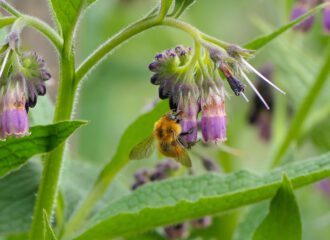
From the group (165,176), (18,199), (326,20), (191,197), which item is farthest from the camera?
(326,20)

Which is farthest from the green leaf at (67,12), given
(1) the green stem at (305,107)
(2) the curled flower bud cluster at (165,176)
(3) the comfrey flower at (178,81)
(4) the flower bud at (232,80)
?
(1) the green stem at (305,107)

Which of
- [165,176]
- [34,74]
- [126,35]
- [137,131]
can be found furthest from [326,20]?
[34,74]

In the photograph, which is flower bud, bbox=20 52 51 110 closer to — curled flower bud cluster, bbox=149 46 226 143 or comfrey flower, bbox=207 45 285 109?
curled flower bud cluster, bbox=149 46 226 143

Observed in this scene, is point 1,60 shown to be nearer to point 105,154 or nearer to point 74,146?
point 74,146

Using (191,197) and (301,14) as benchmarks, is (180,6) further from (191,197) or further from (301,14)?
(301,14)

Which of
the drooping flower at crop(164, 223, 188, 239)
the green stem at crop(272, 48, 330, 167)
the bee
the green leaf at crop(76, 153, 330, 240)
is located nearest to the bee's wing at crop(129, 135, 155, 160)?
the bee
